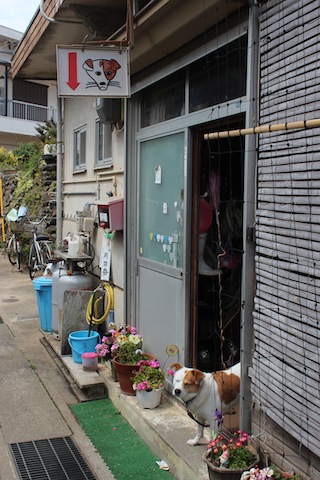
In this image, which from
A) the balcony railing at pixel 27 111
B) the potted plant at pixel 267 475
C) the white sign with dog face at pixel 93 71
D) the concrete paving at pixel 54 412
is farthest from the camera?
the balcony railing at pixel 27 111

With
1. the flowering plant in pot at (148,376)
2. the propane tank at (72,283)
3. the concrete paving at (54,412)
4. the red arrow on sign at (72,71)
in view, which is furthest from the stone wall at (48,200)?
the flowering plant in pot at (148,376)

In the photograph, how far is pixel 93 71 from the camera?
4438 millimetres

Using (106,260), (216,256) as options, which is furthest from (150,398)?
(106,260)

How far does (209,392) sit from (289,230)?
1.47 metres

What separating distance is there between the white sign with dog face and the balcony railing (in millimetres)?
22130

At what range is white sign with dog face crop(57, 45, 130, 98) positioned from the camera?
4395 mm

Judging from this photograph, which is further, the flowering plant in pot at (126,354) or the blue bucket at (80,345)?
the blue bucket at (80,345)

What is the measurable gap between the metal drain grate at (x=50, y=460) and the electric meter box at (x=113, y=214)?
2.38 m

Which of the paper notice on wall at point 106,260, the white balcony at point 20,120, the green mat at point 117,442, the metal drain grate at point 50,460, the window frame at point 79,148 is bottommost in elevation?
the metal drain grate at point 50,460

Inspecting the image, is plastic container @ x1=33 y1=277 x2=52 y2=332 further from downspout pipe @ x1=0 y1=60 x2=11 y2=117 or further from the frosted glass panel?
downspout pipe @ x1=0 y1=60 x2=11 y2=117

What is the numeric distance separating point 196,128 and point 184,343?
77.0 inches

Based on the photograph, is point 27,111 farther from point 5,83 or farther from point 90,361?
point 90,361

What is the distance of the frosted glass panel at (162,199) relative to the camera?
4.56 metres

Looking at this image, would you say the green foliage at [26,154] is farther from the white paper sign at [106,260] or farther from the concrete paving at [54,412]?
the white paper sign at [106,260]
